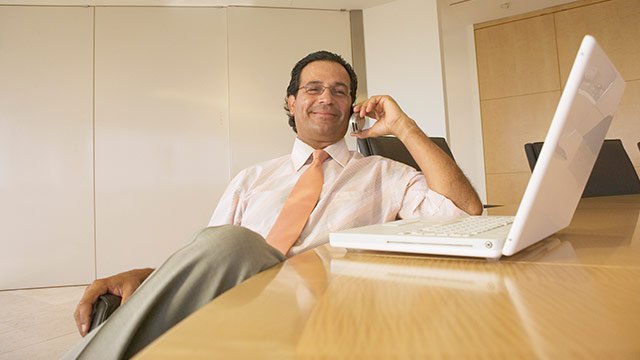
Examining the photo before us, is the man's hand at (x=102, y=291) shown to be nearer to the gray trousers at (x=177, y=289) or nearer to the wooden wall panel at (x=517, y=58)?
the gray trousers at (x=177, y=289)

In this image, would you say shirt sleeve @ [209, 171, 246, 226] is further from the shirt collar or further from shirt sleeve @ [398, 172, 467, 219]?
shirt sleeve @ [398, 172, 467, 219]

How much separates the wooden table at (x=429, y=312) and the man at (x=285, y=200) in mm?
58

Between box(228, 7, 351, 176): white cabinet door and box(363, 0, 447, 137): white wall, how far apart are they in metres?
0.73

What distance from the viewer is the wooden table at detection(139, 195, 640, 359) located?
251mm

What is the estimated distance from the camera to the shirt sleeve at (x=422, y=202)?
1229 millimetres

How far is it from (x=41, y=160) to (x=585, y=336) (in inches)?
170

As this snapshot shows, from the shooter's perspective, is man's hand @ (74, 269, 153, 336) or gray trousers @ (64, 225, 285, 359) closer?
gray trousers @ (64, 225, 285, 359)

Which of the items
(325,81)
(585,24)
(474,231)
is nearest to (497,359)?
(474,231)

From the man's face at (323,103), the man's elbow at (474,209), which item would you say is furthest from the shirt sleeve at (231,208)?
the man's elbow at (474,209)

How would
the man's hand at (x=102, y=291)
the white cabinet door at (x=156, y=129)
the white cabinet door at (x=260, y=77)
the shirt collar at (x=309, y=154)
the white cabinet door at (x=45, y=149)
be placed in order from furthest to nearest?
1. the white cabinet door at (x=260, y=77)
2. the white cabinet door at (x=156, y=129)
3. the white cabinet door at (x=45, y=149)
4. the shirt collar at (x=309, y=154)
5. the man's hand at (x=102, y=291)

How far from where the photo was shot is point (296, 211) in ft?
3.78

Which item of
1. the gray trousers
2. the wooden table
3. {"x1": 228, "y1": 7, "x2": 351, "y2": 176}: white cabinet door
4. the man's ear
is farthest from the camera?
{"x1": 228, "y1": 7, "x2": 351, "y2": 176}: white cabinet door

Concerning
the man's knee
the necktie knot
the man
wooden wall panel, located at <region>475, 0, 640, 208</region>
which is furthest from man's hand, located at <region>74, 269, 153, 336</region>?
wooden wall panel, located at <region>475, 0, 640, 208</region>

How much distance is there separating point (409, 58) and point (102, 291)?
145 inches
